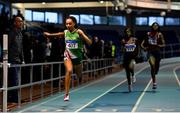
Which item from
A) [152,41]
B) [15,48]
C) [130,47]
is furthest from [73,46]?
[152,41]

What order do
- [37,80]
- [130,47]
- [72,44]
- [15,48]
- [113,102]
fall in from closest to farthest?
[72,44] → [15,48] → [113,102] → [37,80] → [130,47]

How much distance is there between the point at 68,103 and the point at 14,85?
1.41 metres

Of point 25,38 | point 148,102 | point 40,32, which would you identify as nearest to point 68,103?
point 148,102

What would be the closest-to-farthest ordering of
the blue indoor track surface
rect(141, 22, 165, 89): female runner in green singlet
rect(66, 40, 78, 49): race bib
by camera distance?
the blue indoor track surface < rect(66, 40, 78, 49): race bib < rect(141, 22, 165, 89): female runner in green singlet

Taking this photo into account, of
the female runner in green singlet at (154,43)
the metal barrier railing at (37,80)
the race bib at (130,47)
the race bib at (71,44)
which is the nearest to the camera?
the race bib at (71,44)

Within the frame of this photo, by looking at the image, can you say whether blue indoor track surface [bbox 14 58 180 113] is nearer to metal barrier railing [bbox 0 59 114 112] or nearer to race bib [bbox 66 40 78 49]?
metal barrier railing [bbox 0 59 114 112]

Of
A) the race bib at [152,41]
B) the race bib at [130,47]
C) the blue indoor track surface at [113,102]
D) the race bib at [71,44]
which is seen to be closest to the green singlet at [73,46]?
the race bib at [71,44]

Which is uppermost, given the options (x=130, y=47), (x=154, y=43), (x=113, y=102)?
(x=154, y=43)

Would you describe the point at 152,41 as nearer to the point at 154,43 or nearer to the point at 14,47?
the point at 154,43

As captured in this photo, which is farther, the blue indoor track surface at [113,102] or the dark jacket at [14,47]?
the dark jacket at [14,47]

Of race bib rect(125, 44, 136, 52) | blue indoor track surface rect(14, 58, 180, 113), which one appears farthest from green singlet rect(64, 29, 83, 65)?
race bib rect(125, 44, 136, 52)

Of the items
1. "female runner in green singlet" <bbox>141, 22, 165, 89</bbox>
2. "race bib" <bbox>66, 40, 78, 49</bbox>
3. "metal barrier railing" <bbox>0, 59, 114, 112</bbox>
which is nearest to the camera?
"race bib" <bbox>66, 40, 78, 49</bbox>

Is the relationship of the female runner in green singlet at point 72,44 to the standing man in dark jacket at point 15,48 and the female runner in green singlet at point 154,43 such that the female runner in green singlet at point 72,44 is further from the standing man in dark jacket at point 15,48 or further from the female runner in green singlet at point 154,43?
the female runner in green singlet at point 154,43

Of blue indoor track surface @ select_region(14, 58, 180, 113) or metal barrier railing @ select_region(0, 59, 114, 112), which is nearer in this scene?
blue indoor track surface @ select_region(14, 58, 180, 113)
